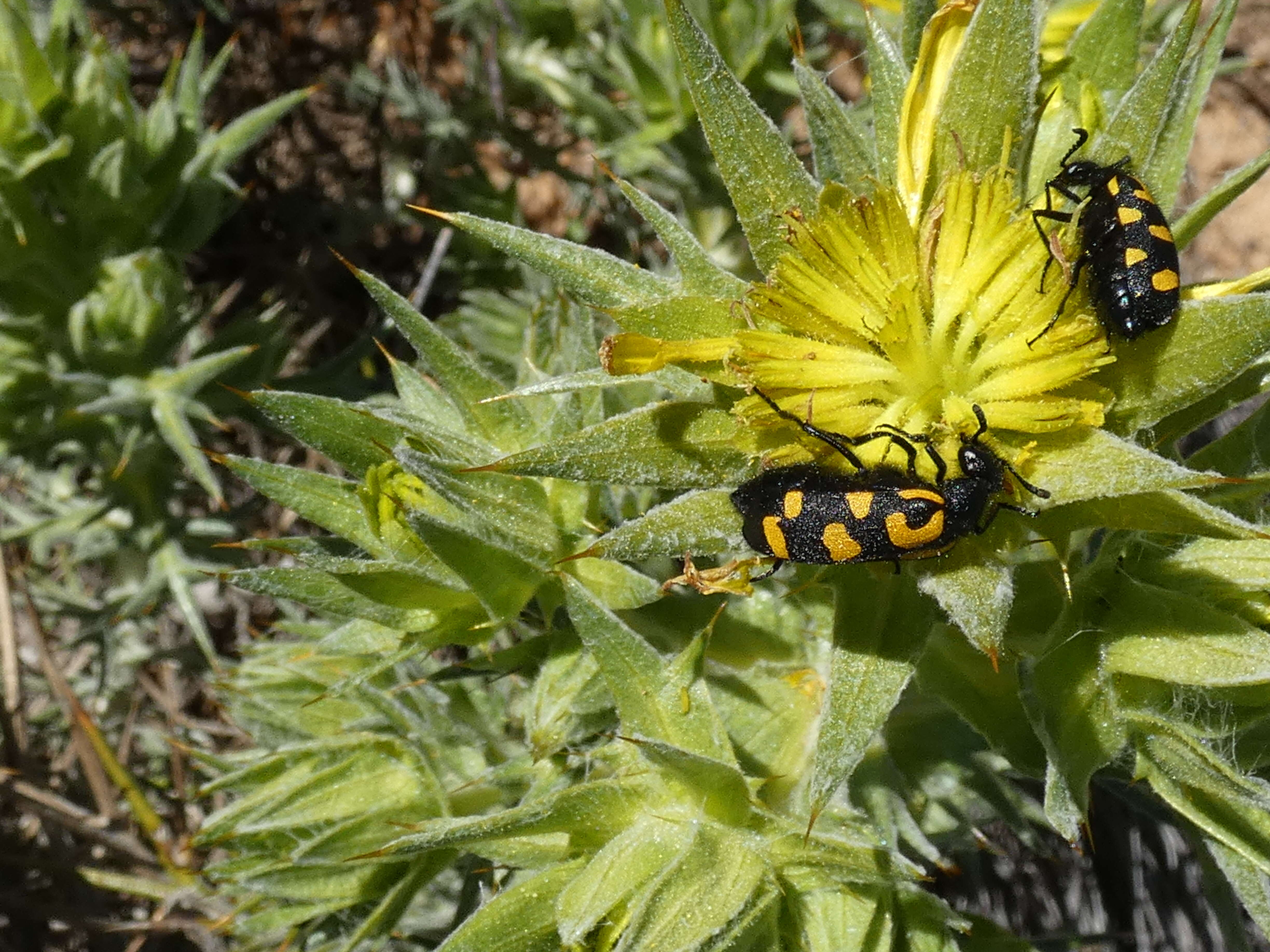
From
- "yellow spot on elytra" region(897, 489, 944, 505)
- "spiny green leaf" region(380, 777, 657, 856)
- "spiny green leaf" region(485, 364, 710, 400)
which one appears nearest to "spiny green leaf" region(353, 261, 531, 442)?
"spiny green leaf" region(485, 364, 710, 400)

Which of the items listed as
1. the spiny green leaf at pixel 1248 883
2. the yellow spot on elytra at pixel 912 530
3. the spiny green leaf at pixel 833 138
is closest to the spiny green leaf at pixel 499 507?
the yellow spot on elytra at pixel 912 530

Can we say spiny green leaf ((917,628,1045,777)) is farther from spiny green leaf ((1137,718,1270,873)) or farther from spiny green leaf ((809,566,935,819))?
spiny green leaf ((809,566,935,819))

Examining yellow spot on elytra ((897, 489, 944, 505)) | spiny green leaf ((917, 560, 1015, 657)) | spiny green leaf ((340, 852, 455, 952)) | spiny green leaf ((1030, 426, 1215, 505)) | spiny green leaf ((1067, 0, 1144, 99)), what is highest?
spiny green leaf ((1067, 0, 1144, 99))

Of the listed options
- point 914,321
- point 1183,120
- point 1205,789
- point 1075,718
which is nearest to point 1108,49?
point 1183,120

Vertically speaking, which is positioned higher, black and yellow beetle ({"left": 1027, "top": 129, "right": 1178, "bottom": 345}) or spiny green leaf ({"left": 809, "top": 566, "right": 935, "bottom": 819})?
black and yellow beetle ({"left": 1027, "top": 129, "right": 1178, "bottom": 345})

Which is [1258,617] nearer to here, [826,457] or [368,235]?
[826,457]

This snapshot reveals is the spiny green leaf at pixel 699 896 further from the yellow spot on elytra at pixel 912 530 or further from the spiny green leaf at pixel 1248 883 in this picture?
the spiny green leaf at pixel 1248 883

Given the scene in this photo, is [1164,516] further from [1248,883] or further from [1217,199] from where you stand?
[1248,883]

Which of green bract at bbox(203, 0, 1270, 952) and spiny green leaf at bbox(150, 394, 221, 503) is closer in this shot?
green bract at bbox(203, 0, 1270, 952)
